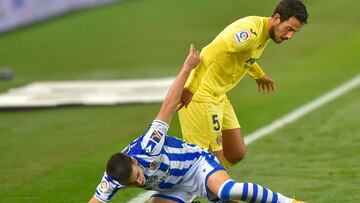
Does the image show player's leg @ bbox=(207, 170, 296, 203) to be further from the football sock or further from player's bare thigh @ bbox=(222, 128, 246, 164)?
player's bare thigh @ bbox=(222, 128, 246, 164)

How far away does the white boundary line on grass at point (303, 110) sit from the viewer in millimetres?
15062

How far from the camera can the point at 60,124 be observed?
1652 centimetres

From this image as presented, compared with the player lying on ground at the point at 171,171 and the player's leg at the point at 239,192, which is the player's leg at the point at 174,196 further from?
the player's leg at the point at 239,192

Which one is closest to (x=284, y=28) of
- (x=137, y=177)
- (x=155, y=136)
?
(x=155, y=136)

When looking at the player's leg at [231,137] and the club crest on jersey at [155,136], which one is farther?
the player's leg at [231,137]

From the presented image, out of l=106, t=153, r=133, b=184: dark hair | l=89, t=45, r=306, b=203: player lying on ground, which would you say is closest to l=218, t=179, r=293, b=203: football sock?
l=89, t=45, r=306, b=203: player lying on ground

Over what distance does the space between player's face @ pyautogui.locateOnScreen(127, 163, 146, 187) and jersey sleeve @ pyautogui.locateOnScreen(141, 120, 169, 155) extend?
201mm

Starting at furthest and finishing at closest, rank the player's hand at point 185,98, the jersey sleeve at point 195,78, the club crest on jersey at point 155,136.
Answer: the jersey sleeve at point 195,78, the player's hand at point 185,98, the club crest on jersey at point 155,136

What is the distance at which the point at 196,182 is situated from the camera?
912 cm

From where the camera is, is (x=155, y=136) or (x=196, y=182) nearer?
(x=155, y=136)

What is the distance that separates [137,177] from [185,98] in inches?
60.1

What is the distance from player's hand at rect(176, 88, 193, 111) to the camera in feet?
31.9

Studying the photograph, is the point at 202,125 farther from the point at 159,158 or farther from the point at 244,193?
the point at 244,193

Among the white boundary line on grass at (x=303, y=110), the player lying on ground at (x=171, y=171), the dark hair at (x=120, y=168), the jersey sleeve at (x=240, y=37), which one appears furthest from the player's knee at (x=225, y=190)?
the white boundary line on grass at (x=303, y=110)
